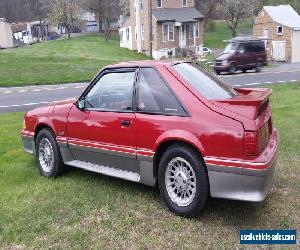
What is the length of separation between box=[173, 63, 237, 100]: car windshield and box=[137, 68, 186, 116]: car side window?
0.28 metres

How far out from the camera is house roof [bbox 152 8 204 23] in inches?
1809

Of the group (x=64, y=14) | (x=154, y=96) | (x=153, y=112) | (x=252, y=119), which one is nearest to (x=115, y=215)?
(x=153, y=112)

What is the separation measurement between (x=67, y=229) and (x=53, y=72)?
25.3 m

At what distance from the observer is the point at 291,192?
540 centimetres

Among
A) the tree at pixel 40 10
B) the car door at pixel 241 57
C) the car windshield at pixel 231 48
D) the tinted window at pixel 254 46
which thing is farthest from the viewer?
the tree at pixel 40 10

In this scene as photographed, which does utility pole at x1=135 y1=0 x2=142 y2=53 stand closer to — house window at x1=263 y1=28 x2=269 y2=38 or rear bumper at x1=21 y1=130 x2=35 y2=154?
house window at x1=263 y1=28 x2=269 y2=38

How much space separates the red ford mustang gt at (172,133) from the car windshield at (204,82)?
0.06 ft

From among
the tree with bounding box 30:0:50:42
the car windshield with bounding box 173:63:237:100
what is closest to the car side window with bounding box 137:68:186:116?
the car windshield with bounding box 173:63:237:100

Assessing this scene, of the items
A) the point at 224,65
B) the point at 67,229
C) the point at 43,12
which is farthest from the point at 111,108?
the point at 43,12

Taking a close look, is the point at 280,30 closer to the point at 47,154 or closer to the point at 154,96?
the point at 47,154

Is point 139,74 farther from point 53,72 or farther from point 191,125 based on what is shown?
point 53,72

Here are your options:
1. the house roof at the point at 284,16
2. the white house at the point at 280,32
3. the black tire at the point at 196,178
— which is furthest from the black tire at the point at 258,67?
the black tire at the point at 196,178

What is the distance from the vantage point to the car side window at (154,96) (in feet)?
15.9

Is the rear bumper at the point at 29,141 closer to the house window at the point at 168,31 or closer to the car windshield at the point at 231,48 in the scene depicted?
the car windshield at the point at 231,48
